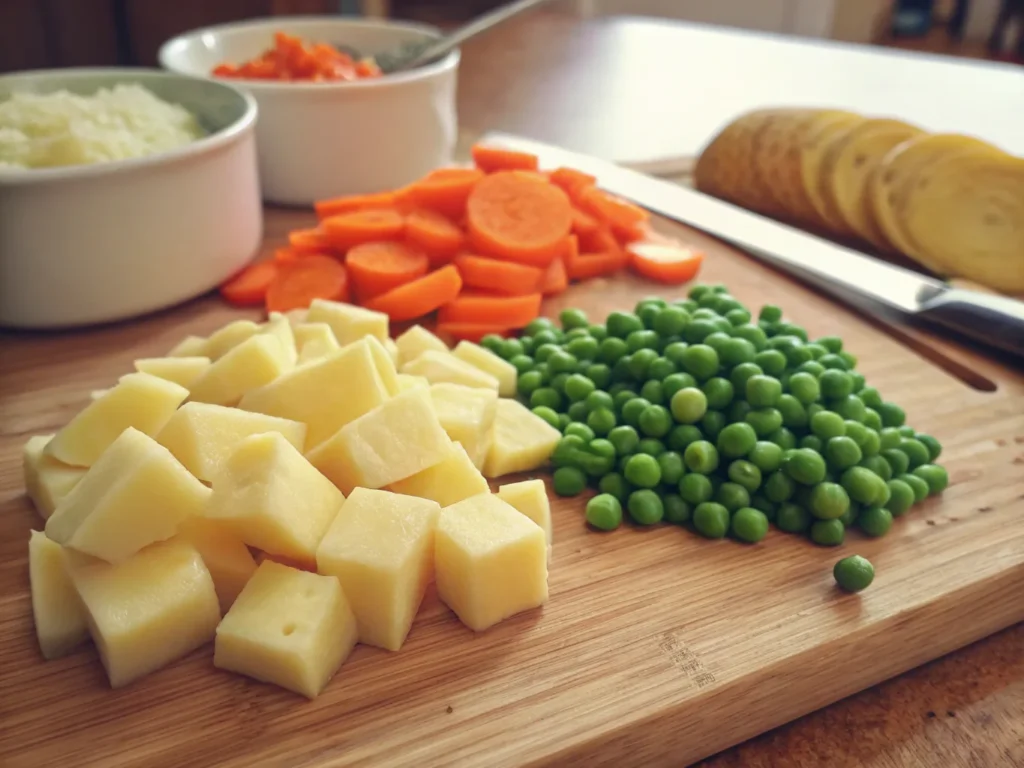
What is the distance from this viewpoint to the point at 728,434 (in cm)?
176

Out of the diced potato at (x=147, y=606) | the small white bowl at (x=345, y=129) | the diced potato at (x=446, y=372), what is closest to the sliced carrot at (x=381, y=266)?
the diced potato at (x=446, y=372)

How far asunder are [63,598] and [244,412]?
448mm

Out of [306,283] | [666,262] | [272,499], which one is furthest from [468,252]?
[272,499]

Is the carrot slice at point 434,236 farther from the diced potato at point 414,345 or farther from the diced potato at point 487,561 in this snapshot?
the diced potato at point 487,561

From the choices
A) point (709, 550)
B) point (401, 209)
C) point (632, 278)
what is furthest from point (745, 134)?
point (709, 550)

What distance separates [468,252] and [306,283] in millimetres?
500

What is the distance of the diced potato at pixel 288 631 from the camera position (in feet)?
4.23

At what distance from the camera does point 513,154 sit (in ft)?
8.98

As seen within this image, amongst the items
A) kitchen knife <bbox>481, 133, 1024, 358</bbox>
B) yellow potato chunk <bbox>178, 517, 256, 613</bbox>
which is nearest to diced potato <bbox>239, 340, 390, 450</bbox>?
yellow potato chunk <bbox>178, 517, 256, 613</bbox>

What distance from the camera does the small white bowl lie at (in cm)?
295

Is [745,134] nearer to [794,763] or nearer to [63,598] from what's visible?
[794,763]

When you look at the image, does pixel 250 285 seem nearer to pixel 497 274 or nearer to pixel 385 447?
pixel 497 274

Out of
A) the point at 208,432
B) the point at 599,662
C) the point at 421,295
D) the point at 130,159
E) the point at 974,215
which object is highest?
the point at 130,159

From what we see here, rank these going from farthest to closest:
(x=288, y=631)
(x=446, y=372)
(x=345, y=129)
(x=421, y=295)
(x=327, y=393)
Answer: (x=345, y=129)
(x=421, y=295)
(x=446, y=372)
(x=327, y=393)
(x=288, y=631)
